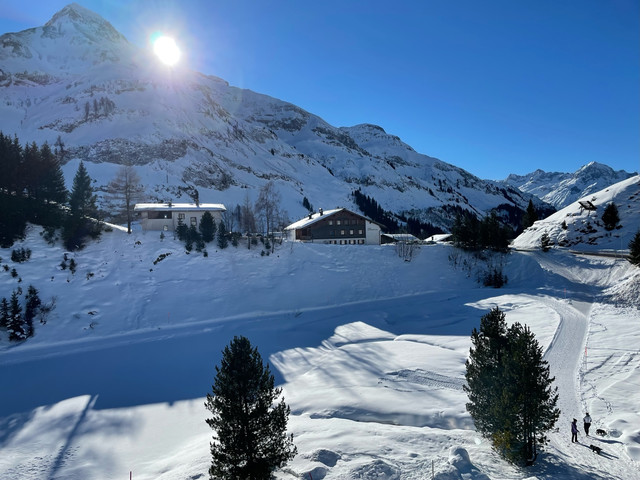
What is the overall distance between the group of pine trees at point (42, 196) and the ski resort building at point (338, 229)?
110 ft

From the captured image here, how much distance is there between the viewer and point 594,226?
63.2 metres

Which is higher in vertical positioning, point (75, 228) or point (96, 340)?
point (75, 228)

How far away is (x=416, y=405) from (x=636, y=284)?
123ft

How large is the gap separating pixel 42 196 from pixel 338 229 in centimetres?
4592

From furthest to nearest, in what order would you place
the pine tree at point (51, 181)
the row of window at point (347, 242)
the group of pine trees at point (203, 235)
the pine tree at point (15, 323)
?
the row of window at point (347, 242), the group of pine trees at point (203, 235), the pine tree at point (51, 181), the pine tree at point (15, 323)

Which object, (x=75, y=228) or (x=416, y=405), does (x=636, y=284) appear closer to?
(x=416, y=405)

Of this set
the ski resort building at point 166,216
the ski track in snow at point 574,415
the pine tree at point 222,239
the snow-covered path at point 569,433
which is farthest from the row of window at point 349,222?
the snow-covered path at point 569,433

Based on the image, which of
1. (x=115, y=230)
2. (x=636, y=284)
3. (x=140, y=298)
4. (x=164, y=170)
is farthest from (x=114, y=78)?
(x=636, y=284)

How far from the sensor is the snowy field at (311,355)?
1493cm

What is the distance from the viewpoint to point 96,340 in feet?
109

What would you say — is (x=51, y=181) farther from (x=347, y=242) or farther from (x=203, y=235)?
(x=347, y=242)

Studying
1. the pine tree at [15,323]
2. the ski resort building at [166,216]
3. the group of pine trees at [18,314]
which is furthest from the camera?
the ski resort building at [166,216]

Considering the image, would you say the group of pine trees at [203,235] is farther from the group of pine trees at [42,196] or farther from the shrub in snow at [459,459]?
the shrub in snow at [459,459]

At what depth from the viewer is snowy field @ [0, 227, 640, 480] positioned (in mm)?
14930
